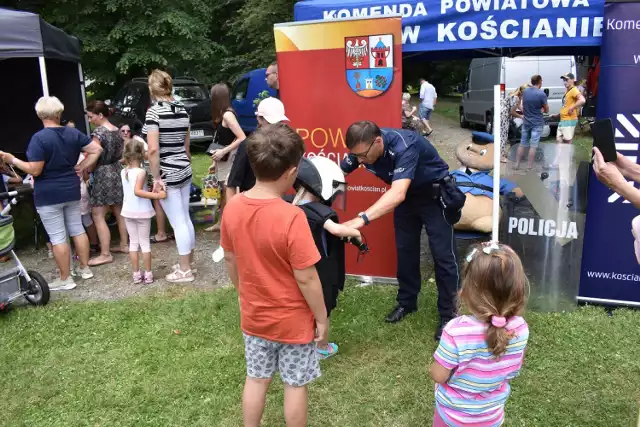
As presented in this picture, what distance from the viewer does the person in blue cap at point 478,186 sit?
16.5 ft

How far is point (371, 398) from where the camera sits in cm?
326

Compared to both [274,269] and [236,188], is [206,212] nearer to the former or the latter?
[236,188]

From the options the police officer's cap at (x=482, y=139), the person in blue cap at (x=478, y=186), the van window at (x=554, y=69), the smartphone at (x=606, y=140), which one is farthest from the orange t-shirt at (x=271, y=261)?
the van window at (x=554, y=69)

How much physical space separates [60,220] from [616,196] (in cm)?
465

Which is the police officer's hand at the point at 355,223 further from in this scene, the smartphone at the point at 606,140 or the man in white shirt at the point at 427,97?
the man in white shirt at the point at 427,97

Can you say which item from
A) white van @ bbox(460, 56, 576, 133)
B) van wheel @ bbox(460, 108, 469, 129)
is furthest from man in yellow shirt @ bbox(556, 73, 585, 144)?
van wheel @ bbox(460, 108, 469, 129)

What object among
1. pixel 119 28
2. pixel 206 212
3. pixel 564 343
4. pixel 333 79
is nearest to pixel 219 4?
pixel 119 28

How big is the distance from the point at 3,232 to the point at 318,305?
327 centimetres

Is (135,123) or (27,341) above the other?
(135,123)

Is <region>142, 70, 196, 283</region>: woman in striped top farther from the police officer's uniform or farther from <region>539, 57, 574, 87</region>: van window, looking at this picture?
<region>539, 57, 574, 87</region>: van window

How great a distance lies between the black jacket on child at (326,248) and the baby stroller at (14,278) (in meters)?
2.80

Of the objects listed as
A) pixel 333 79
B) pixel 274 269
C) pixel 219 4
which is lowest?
pixel 274 269

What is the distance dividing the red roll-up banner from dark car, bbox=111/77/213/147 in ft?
26.7

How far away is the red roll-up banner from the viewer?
14.2 feet
